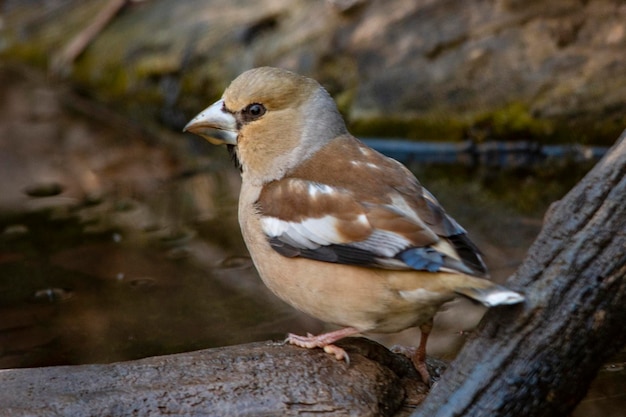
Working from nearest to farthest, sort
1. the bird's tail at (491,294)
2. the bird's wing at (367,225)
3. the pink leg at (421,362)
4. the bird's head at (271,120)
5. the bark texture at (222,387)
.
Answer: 1. the bird's tail at (491,294)
2. the bird's wing at (367,225)
3. the bark texture at (222,387)
4. the pink leg at (421,362)
5. the bird's head at (271,120)

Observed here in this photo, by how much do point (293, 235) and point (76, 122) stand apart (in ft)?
22.7

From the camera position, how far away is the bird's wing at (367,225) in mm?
3582

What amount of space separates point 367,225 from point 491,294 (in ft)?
2.17

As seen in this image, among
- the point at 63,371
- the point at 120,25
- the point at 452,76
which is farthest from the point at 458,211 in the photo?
the point at 120,25

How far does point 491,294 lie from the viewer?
3.31 meters

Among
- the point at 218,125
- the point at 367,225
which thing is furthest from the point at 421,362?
the point at 218,125

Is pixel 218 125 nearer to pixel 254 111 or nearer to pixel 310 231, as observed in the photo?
pixel 254 111

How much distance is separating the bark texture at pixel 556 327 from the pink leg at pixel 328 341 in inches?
25.4

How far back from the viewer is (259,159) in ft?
14.5

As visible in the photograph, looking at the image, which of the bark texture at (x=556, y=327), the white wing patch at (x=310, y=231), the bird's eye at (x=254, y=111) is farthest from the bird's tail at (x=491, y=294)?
the bird's eye at (x=254, y=111)

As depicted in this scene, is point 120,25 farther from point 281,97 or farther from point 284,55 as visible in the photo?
point 281,97

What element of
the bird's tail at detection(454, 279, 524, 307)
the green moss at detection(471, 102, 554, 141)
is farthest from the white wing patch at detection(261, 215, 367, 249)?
the green moss at detection(471, 102, 554, 141)

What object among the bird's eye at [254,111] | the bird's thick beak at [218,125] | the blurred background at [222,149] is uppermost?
the bird's eye at [254,111]

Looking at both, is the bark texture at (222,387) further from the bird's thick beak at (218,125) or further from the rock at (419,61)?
the rock at (419,61)
